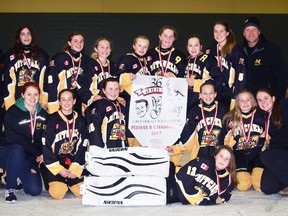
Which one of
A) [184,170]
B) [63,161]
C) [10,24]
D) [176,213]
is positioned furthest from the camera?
[10,24]

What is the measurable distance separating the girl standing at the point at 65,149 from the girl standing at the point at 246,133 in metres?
1.63

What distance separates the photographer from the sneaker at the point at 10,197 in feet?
14.0

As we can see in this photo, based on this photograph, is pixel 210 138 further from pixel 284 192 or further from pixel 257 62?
pixel 257 62

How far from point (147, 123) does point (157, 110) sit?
0.20 meters

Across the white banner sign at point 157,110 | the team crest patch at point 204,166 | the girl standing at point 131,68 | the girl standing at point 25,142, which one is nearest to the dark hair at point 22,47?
the girl standing at point 25,142

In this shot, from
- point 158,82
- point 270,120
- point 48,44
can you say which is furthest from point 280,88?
point 48,44

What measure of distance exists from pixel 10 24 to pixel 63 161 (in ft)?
20.6

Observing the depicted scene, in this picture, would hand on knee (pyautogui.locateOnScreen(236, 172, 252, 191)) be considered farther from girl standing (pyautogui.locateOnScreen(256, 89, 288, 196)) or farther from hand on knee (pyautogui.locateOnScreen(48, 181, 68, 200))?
hand on knee (pyautogui.locateOnScreen(48, 181, 68, 200))

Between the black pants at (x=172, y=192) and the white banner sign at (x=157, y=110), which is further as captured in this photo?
the white banner sign at (x=157, y=110)

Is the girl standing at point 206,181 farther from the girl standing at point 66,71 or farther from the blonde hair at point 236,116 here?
the girl standing at point 66,71

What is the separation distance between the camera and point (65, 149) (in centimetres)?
466

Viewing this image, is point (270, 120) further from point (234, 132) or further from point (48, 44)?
point (48, 44)

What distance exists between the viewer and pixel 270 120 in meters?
4.87

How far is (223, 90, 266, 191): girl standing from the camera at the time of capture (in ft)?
16.1
